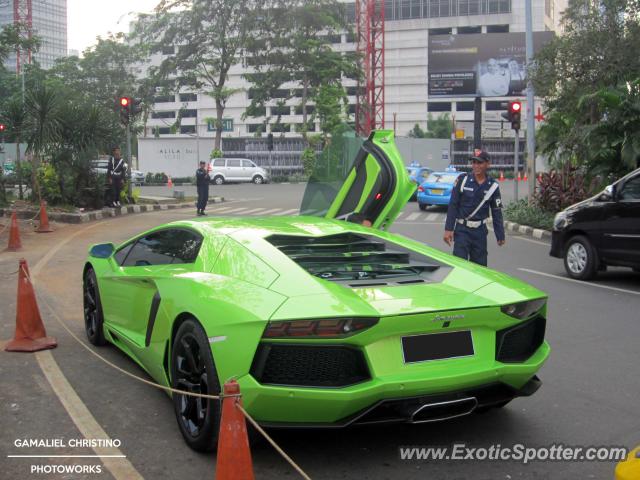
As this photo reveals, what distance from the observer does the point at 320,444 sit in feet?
13.2

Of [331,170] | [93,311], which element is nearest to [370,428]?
[93,311]

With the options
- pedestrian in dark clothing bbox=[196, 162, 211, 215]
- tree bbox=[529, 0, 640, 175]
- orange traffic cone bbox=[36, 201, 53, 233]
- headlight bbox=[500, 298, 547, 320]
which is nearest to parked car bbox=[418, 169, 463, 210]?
tree bbox=[529, 0, 640, 175]

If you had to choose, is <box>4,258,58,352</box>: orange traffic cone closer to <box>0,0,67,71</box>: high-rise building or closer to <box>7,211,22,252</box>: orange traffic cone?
<box>7,211,22,252</box>: orange traffic cone

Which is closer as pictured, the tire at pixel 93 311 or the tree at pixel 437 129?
the tire at pixel 93 311

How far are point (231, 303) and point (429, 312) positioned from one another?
104 cm

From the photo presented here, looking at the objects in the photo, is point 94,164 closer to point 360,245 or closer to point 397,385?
point 360,245

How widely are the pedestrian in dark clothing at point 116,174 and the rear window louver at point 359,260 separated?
55.2 ft

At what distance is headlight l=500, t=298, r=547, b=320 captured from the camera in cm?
388

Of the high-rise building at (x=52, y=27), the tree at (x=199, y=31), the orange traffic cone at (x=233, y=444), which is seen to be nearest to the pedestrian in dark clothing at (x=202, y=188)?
the orange traffic cone at (x=233, y=444)

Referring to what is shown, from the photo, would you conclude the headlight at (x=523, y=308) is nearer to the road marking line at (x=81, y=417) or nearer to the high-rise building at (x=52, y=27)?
the road marking line at (x=81, y=417)

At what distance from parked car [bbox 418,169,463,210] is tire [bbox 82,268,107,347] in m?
18.5

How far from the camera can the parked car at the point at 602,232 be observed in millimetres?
9195

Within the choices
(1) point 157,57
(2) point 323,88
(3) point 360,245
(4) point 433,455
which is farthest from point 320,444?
(1) point 157,57

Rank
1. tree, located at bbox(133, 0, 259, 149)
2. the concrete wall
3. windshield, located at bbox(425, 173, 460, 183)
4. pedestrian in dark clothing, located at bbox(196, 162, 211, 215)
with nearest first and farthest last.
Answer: pedestrian in dark clothing, located at bbox(196, 162, 211, 215) → windshield, located at bbox(425, 173, 460, 183) → tree, located at bbox(133, 0, 259, 149) → the concrete wall
